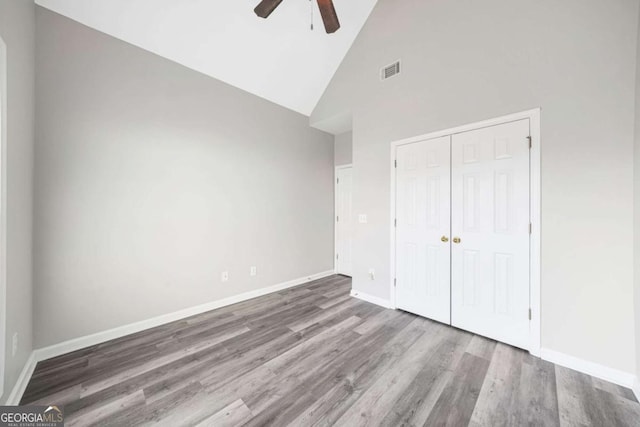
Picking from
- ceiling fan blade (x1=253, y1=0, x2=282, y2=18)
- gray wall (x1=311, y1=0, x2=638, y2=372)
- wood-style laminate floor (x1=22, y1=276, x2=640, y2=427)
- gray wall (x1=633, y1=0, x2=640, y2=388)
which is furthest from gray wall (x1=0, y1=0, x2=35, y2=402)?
gray wall (x1=633, y1=0, x2=640, y2=388)

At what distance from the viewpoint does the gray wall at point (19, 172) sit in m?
1.47

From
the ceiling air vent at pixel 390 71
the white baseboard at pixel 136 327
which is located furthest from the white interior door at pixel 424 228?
the white baseboard at pixel 136 327

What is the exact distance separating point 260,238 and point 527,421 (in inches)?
123

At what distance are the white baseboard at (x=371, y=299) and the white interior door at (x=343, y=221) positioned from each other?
102 centimetres

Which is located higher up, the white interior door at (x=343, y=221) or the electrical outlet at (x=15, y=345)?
the white interior door at (x=343, y=221)

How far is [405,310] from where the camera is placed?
2932 millimetres

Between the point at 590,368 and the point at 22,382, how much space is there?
4233 millimetres

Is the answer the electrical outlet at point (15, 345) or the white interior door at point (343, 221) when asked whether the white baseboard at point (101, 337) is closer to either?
the electrical outlet at point (15, 345)

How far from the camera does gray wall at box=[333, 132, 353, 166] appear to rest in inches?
174

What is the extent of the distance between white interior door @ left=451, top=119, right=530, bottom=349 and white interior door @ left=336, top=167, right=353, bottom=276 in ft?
7.02

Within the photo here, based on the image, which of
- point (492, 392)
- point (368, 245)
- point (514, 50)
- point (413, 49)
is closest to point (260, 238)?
point (368, 245)

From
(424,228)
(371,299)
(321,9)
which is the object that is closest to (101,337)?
(371,299)

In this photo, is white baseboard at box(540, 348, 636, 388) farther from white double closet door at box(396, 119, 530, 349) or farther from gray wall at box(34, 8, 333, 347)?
gray wall at box(34, 8, 333, 347)

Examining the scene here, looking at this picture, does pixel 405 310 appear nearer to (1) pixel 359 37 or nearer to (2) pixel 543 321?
(2) pixel 543 321
